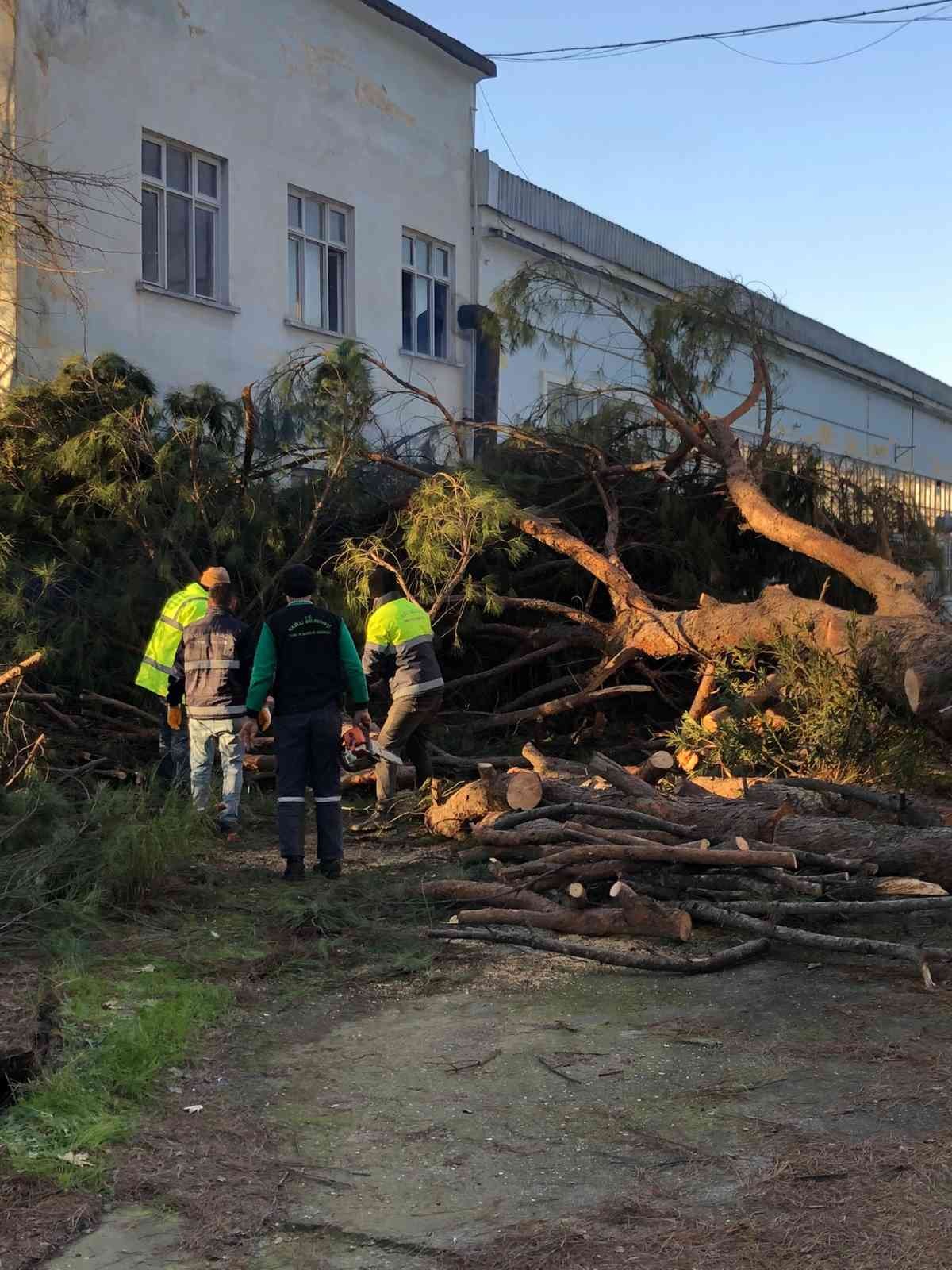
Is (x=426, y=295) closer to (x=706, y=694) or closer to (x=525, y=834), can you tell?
(x=706, y=694)

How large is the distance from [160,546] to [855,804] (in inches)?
212

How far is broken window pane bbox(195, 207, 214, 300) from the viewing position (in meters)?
15.2

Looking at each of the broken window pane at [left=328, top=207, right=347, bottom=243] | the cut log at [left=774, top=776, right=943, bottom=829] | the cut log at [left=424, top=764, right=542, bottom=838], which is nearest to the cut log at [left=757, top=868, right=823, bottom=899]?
the cut log at [left=774, top=776, right=943, bottom=829]

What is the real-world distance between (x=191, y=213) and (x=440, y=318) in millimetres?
4851

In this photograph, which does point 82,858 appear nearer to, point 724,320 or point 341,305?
point 724,320

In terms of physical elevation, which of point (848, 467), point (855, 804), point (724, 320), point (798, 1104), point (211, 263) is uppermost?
point (211, 263)

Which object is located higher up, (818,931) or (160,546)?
(160,546)

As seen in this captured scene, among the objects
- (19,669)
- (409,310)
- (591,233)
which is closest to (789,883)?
(19,669)

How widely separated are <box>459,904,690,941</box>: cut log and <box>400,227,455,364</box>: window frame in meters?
12.9

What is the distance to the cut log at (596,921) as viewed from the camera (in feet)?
20.2

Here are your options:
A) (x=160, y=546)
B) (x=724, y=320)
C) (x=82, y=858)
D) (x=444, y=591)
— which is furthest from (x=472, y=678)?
(x=82, y=858)

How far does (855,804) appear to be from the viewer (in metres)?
7.68

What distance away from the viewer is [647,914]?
6180 millimetres

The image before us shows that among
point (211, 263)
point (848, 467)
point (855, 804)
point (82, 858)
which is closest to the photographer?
point (82, 858)
